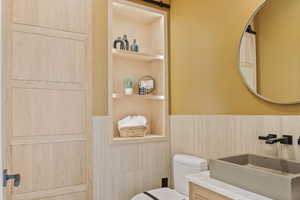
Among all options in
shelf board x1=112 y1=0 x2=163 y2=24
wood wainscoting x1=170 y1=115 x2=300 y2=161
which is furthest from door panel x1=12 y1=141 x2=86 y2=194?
shelf board x1=112 y1=0 x2=163 y2=24

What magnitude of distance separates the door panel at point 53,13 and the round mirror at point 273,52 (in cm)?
140

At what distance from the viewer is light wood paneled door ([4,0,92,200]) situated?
1.70 meters

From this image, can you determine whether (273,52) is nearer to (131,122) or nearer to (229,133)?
(229,133)

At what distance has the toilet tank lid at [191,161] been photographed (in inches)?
75.2

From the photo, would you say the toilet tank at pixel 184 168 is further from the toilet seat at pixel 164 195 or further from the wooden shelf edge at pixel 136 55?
the wooden shelf edge at pixel 136 55

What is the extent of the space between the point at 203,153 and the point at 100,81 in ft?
3.81

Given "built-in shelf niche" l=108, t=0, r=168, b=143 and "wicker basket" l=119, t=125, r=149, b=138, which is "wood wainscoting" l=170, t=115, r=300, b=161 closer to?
"built-in shelf niche" l=108, t=0, r=168, b=143

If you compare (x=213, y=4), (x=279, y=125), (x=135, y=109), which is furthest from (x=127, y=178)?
(x=213, y=4)

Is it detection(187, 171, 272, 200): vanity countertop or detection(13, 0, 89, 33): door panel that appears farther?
detection(13, 0, 89, 33): door panel

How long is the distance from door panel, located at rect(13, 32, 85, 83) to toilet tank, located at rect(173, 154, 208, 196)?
118 cm

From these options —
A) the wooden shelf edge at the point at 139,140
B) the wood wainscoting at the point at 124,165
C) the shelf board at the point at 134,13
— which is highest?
the shelf board at the point at 134,13

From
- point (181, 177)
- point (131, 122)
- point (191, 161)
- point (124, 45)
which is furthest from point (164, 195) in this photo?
point (124, 45)

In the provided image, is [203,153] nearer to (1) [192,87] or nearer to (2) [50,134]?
(1) [192,87]

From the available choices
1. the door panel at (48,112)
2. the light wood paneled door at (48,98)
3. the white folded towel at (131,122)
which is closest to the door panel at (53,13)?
the light wood paneled door at (48,98)
